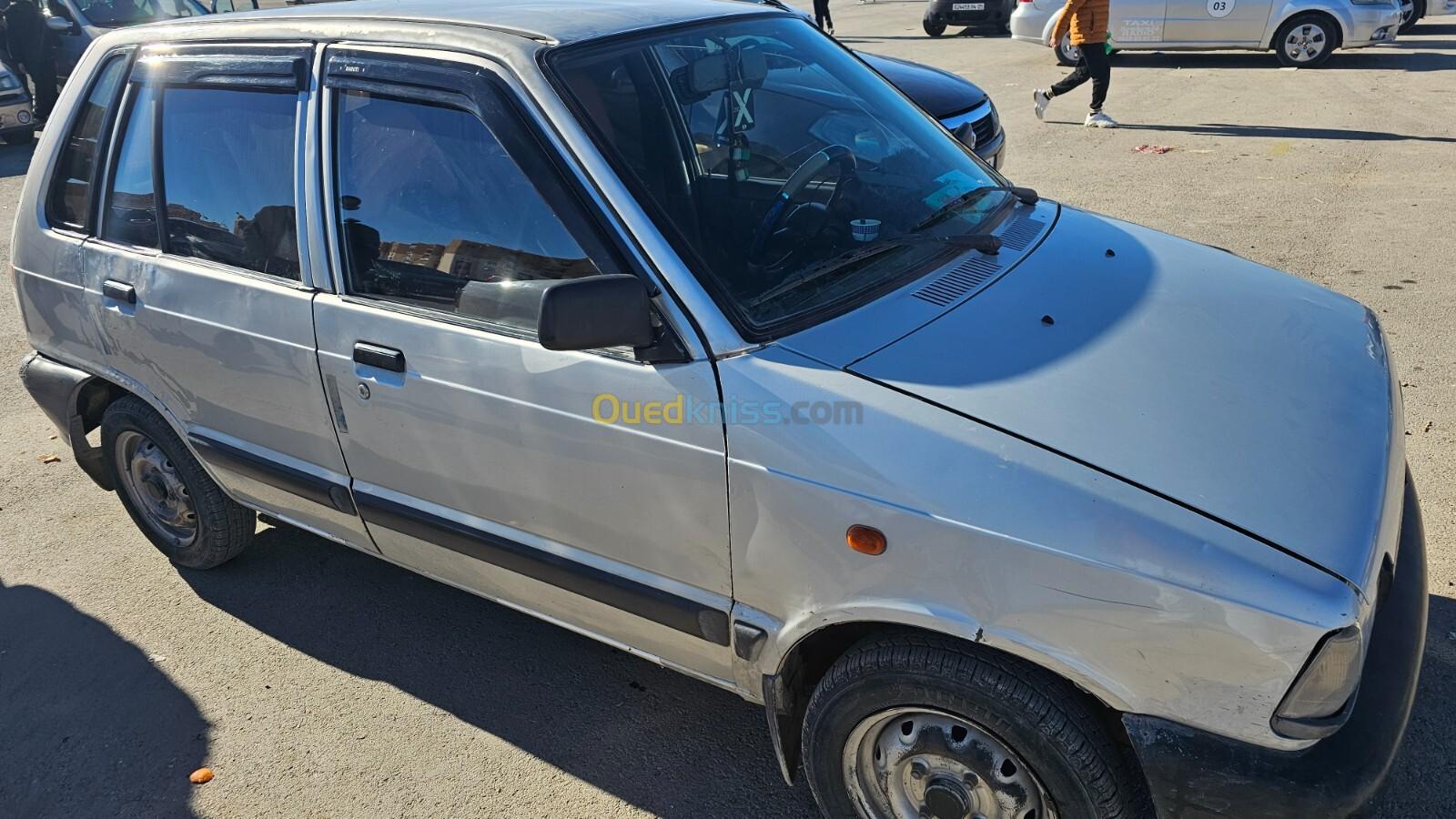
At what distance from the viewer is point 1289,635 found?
72.6 inches

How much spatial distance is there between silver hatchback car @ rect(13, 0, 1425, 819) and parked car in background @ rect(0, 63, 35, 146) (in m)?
11.4

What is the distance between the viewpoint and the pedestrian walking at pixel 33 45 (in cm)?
1329

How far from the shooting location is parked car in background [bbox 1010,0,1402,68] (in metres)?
12.0

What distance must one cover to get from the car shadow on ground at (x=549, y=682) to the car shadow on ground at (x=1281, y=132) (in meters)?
7.31

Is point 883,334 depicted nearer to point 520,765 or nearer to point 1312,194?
point 520,765

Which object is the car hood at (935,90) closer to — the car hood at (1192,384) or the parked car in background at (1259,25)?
the car hood at (1192,384)

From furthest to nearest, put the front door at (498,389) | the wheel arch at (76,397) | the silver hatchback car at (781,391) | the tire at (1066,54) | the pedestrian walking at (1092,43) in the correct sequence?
the tire at (1066,54) < the pedestrian walking at (1092,43) < the wheel arch at (76,397) < the front door at (498,389) < the silver hatchback car at (781,391)

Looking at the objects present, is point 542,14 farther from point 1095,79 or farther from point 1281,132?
point 1281,132

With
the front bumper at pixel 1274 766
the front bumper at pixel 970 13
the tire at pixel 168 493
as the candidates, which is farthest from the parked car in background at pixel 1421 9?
the tire at pixel 168 493

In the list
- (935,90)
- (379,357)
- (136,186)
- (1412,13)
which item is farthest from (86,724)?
(1412,13)

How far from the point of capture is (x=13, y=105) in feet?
41.7

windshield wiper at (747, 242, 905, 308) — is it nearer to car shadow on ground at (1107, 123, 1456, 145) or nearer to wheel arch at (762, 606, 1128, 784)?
wheel arch at (762, 606, 1128, 784)

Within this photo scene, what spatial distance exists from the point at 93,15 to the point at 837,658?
15.1 m

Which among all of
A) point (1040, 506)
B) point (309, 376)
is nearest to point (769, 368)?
point (1040, 506)
